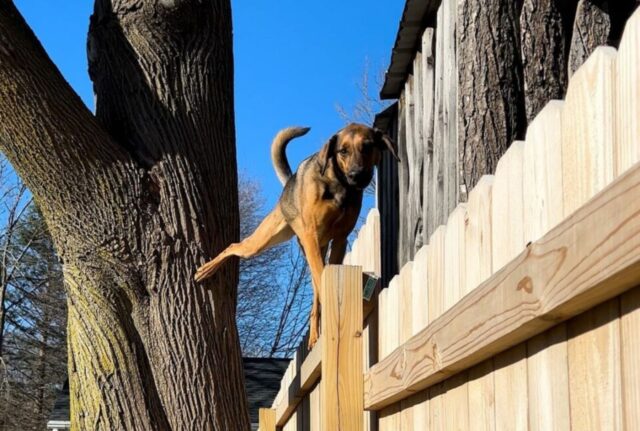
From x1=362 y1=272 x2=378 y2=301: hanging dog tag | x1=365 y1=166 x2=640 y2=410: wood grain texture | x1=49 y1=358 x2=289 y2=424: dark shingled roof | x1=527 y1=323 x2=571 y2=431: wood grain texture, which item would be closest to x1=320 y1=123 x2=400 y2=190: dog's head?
x1=362 y1=272 x2=378 y2=301: hanging dog tag

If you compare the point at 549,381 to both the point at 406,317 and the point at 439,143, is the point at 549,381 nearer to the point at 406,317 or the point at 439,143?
the point at 406,317

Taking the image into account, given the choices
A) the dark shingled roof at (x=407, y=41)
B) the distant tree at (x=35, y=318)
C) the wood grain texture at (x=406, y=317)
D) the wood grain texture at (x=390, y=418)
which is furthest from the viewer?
the distant tree at (x=35, y=318)

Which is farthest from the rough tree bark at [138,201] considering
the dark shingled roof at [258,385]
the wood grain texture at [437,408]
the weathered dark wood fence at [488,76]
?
the dark shingled roof at [258,385]

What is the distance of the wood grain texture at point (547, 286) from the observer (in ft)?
4.38

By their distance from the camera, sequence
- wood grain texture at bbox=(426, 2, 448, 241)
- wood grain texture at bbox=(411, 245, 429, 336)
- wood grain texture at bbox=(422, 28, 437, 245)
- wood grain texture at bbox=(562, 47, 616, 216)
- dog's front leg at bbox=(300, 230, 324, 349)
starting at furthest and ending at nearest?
wood grain texture at bbox=(422, 28, 437, 245) → wood grain texture at bbox=(426, 2, 448, 241) → dog's front leg at bbox=(300, 230, 324, 349) → wood grain texture at bbox=(411, 245, 429, 336) → wood grain texture at bbox=(562, 47, 616, 216)

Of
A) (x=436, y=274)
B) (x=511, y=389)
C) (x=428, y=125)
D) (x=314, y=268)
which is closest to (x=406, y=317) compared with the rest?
(x=436, y=274)

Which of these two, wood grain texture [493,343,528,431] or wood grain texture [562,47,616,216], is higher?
wood grain texture [562,47,616,216]

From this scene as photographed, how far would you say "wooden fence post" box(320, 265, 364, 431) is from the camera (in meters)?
3.26

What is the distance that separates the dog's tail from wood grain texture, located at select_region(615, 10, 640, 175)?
4.32 meters

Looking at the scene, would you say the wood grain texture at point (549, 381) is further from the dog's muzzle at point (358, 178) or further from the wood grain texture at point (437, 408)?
the dog's muzzle at point (358, 178)

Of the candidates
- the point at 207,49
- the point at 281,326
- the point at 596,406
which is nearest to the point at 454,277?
the point at 596,406

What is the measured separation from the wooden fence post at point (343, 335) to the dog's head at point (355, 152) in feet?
4.37

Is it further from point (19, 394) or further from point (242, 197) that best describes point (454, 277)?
point (242, 197)

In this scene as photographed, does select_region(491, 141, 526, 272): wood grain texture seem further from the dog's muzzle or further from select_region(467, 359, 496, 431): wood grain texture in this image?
the dog's muzzle
